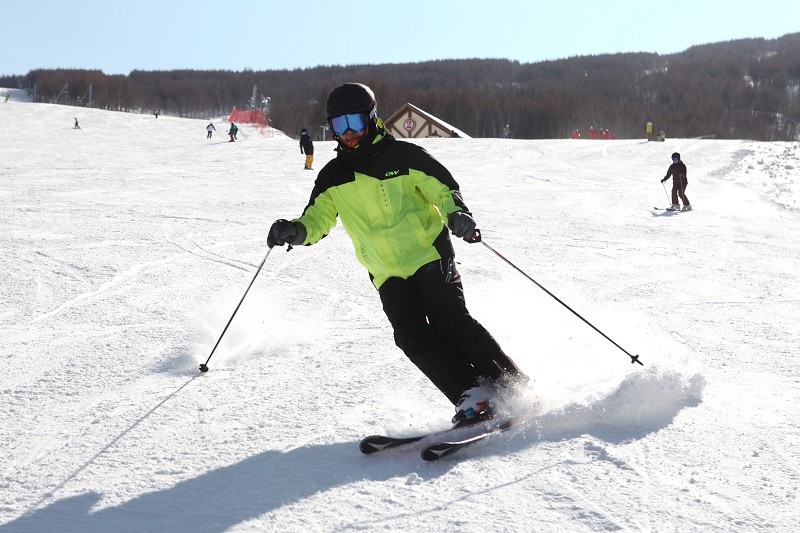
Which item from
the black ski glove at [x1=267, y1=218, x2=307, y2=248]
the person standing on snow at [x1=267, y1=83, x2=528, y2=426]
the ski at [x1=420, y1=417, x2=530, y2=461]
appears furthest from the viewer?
the black ski glove at [x1=267, y1=218, x2=307, y2=248]

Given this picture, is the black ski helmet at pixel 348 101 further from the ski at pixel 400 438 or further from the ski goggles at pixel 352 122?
the ski at pixel 400 438

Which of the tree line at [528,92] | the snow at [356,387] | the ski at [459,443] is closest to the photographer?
the snow at [356,387]

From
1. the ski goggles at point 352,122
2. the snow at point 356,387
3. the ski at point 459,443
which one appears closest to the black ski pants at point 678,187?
the snow at point 356,387

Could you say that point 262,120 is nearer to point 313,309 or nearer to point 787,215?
point 787,215

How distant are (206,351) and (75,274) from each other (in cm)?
297

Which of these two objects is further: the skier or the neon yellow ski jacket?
the skier

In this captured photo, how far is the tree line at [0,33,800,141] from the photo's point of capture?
285 feet

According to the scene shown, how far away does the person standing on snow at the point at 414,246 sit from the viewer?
2904mm

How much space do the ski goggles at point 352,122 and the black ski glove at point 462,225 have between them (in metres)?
0.53

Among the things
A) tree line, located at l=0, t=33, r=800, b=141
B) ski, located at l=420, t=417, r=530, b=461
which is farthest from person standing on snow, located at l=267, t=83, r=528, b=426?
tree line, located at l=0, t=33, r=800, b=141

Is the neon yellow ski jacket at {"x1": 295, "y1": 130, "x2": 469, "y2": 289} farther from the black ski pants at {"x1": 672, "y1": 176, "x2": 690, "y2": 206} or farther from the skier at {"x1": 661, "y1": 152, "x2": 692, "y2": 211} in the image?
the black ski pants at {"x1": 672, "y1": 176, "x2": 690, "y2": 206}

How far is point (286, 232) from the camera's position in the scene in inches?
124

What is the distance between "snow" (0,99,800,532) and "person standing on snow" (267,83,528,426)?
0.23 meters

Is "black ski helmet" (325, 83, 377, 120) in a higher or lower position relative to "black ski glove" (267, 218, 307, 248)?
higher
